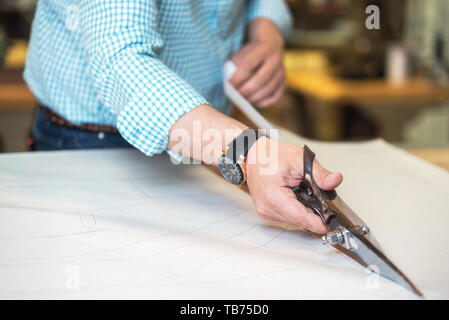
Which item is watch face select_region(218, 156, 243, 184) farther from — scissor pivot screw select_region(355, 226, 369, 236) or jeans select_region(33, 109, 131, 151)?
jeans select_region(33, 109, 131, 151)

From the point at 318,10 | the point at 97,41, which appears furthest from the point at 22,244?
the point at 318,10

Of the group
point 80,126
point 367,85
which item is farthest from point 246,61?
point 367,85

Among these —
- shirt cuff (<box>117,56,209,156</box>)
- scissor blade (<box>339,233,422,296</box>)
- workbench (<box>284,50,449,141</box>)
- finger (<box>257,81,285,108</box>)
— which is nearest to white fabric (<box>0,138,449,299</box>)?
scissor blade (<box>339,233,422,296</box>)

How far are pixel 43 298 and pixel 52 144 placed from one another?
58cm

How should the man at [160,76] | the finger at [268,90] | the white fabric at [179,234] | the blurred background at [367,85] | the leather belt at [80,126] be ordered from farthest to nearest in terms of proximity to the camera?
the blurred background at [367,85] → the finger at [268,90] → the leather belt at [80,126] → the man at [160,76] → the white fabric at [179,234]

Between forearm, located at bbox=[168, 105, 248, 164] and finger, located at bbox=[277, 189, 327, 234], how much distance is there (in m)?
0.11

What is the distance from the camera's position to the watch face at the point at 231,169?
26.6 inches

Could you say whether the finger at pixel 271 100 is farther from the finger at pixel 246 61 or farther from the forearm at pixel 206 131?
the forearm at pixel 206 131

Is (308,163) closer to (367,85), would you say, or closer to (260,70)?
(260,70)

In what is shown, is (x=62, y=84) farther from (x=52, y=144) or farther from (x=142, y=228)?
(x=142, y=228)

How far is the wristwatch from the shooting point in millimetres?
664

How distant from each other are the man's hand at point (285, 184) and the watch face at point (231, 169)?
19 millimetres

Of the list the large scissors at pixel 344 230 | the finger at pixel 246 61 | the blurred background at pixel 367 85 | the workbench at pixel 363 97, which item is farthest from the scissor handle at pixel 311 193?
the workbench at pixel 363 97

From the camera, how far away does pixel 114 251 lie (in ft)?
1.99
